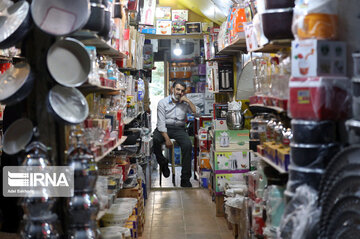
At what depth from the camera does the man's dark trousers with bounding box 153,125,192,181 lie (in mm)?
7617

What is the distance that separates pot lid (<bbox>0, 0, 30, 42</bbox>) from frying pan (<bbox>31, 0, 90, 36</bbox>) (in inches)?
2.3

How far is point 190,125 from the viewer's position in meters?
8.93

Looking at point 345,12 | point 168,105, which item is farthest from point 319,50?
point 168,105

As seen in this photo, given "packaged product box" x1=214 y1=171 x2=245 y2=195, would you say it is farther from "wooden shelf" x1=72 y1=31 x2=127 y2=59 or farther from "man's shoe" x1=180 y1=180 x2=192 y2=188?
"wooden shelf" x1=72 y1=31 x2=127 y2=59

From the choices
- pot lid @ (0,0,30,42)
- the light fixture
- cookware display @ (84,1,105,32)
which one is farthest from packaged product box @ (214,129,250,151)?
the light fixture

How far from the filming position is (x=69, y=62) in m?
2.60

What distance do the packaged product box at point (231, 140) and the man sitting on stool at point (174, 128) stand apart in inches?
78.7

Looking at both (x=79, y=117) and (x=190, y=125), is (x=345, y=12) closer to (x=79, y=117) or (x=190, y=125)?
(x=79, y=117)

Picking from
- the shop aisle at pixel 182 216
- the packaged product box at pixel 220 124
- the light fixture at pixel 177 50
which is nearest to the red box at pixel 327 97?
the shop aisle at pixel 182 216

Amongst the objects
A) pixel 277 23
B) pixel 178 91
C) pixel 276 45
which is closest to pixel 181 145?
pixel 178 91

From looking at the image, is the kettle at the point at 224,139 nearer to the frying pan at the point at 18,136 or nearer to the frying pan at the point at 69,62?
the frying pan at the point at 69,62

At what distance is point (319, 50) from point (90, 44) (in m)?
1.74

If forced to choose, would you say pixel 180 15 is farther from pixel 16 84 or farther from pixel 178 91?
pixel 16 84

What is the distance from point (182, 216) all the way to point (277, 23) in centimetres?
364
